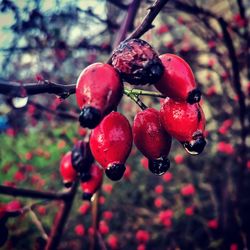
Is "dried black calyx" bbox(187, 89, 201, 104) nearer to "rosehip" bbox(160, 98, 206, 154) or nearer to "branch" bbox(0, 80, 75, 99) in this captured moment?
"rosehip" bbox(160, 98, 206, 154)

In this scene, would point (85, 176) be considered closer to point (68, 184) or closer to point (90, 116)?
point (68, 184)

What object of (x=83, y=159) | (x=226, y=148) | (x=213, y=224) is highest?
(x=83, y=159)

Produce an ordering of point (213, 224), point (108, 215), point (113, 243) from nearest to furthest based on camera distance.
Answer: point (213, 224), point (113, 243), point (108, 215)

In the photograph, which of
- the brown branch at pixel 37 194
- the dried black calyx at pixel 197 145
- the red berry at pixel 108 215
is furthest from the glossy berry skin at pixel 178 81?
the red berry at pixel 108 215

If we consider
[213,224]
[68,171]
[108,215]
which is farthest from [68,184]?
[108,215]

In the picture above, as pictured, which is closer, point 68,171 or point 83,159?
point 83,159

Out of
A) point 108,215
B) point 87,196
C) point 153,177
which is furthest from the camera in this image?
point 153,177

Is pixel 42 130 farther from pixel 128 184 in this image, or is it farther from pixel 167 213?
pixel 167 213
